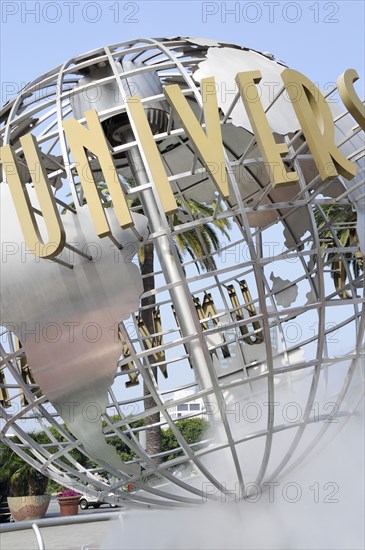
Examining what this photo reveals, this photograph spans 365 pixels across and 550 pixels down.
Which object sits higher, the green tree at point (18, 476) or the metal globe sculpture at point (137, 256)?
the metal globe sculpture at point (137, 256)

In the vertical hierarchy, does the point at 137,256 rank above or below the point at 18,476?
above

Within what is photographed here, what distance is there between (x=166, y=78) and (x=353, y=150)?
195 cm

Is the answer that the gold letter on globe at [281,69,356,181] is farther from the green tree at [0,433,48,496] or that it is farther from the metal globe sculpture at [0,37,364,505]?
the green tree at [0,433,48,496]

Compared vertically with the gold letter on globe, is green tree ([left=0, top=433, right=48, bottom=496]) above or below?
below

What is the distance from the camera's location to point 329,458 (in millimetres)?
6203

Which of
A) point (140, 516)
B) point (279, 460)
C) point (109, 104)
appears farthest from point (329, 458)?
point (109, 104)

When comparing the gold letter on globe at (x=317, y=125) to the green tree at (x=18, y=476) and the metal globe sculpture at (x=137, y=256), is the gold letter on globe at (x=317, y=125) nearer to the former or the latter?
the metal globe sculpture at (x=137, y=256)

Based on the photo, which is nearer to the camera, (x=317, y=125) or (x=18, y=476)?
(x=317, y=125)

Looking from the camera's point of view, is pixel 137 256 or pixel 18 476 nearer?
pixel 137 256

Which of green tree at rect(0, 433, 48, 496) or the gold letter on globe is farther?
green tree at rect(0, 433, 48, 496)

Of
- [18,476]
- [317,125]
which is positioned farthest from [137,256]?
[18,476]

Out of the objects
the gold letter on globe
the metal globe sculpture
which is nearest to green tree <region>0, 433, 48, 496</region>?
the metal globe sculpture

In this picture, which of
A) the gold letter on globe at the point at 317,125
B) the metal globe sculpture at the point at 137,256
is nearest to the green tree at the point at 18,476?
the metal globe sculpture at the point at 137,256

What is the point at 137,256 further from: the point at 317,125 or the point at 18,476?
the point at 18,476
